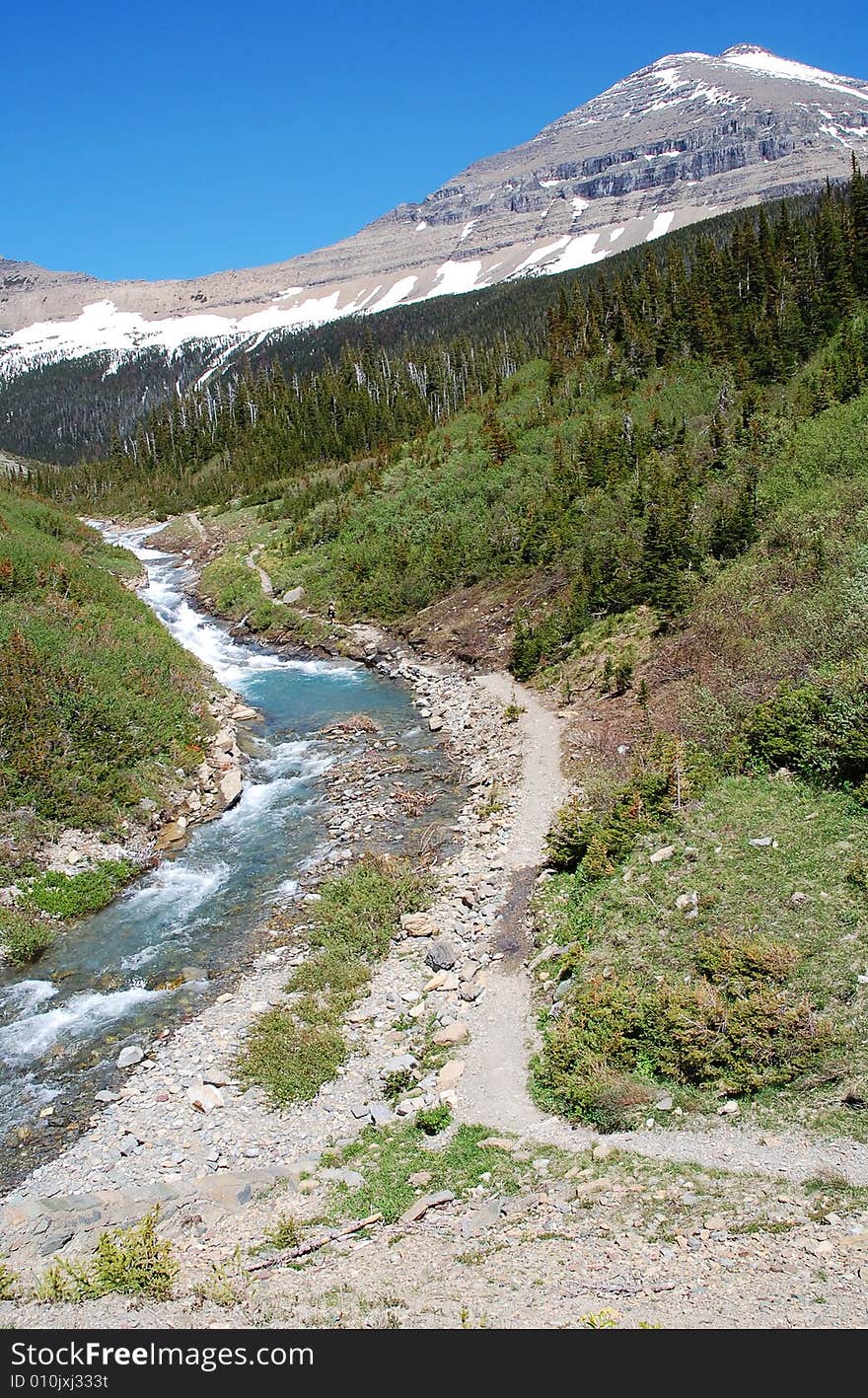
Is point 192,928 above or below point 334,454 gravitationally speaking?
below

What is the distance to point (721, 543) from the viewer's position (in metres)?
26.4

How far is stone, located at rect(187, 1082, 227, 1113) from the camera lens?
10.9 metres

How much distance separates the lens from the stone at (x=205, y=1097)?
10898 millimetres

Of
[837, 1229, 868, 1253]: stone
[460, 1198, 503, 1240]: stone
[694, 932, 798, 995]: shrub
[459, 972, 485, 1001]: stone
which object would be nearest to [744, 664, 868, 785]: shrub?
[694, 932, 798, 995]: shrub

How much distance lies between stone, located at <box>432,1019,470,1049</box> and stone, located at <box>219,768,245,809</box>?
10.8 metres

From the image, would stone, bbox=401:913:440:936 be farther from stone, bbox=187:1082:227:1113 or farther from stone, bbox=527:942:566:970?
stone, bbox=187:1082:227:1113

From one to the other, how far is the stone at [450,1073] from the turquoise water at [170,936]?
15.7 ft

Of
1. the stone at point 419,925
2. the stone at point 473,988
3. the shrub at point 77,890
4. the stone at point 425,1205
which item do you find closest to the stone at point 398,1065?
the stone at point 473,988

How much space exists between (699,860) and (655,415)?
105 feet

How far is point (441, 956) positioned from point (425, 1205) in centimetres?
503

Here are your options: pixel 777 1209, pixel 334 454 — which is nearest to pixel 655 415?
pixel 777 1209

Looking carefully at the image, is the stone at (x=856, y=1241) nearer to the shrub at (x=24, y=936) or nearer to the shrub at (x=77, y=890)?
the shrub at (x=24, y=936)

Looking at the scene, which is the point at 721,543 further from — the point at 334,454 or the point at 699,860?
the point at 334,454

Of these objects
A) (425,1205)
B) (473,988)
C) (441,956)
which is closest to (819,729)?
(473,988)
